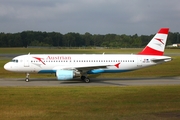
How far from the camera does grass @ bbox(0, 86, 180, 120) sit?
1385 centimetres

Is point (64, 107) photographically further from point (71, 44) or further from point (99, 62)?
point (71, 44)

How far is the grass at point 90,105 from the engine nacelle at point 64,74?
767 cm

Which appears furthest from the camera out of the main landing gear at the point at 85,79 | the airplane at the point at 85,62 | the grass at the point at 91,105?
the airplane at the point at 85,62

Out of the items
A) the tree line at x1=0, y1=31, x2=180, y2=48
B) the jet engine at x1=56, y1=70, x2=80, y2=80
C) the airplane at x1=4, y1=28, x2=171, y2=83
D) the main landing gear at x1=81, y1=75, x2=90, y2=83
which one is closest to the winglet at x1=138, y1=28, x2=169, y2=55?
the airplane at x1=4, y1=28, x2=171, y2=83

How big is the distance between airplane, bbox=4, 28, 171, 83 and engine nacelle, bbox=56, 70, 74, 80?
0.16 metres

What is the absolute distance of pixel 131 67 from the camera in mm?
32625

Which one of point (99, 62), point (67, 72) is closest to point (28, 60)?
point (67, 72)

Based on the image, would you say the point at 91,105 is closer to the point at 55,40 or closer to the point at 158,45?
the point at 158,45

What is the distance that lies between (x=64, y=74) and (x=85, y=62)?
12.0 feet

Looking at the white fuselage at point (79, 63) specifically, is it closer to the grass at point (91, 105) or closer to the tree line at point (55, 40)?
the grass at point (91, 105)

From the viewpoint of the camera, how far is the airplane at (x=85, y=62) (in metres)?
31.0

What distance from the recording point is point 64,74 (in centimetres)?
2911

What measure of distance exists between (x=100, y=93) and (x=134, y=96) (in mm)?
2595

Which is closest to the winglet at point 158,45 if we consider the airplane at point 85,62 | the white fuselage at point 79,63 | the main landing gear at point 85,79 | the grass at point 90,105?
the airplane at point 85,62
